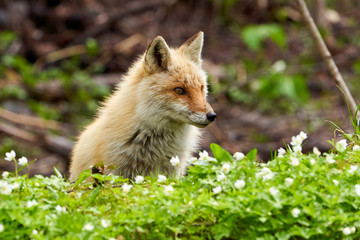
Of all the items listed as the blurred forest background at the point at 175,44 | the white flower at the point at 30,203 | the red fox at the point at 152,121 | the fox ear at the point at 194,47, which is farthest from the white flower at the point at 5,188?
the blurred forest background at the point at 175,44

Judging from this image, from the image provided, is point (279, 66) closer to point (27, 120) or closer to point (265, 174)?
point (27, 120)

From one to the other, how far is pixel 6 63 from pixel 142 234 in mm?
9612

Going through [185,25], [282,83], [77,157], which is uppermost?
[77,157]

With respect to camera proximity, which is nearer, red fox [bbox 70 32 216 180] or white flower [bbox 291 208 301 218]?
white flower [bbox 291 208 301 218]

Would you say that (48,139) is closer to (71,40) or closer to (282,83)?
(71,40)

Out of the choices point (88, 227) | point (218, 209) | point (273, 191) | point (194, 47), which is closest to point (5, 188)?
point (88, 227)

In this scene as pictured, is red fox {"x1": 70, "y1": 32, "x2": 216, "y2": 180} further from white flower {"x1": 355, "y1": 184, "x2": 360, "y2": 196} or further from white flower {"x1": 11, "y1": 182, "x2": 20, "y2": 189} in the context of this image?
white flower {"x1": 355, "y1": 184, "x2": 360, "y2": 196}

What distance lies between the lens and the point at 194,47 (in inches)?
239

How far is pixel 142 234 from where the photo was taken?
318cm

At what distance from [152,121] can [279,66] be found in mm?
7599

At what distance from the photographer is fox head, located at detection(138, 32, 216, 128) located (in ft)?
17.5

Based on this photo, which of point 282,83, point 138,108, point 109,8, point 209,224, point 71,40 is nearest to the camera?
point 209,224

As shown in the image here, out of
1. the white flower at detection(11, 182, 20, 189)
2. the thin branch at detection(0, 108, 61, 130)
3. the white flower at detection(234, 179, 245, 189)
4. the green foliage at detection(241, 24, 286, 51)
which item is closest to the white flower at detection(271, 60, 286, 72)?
the green foliage at detection(241, 24, 286, 51)

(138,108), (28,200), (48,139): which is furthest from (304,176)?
(48,139)
